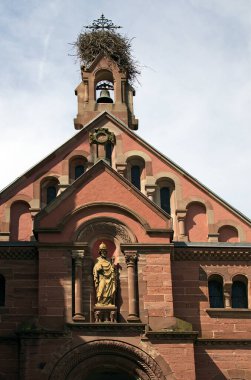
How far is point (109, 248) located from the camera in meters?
35.5

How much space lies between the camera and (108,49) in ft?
141

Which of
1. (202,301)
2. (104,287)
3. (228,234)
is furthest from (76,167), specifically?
(202,301)

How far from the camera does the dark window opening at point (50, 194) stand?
1505 inches

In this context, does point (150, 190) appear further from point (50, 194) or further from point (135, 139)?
point (50, 194)

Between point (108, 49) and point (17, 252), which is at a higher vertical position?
point (108, 49)

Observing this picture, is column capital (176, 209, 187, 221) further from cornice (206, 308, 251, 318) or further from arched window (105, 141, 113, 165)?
cornice (206, 308, 251, 318)

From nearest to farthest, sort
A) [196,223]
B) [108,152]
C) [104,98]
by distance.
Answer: [196,223] → [108,152] → [104,98]

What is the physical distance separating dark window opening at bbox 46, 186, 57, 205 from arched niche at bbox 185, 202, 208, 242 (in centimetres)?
478

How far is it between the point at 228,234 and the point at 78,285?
6.27 metres

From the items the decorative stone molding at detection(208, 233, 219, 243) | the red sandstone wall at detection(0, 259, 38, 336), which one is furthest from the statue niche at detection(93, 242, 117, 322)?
the decorative stone molding at detection(208, 233, 219, 243)

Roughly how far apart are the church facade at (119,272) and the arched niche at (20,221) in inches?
1.4

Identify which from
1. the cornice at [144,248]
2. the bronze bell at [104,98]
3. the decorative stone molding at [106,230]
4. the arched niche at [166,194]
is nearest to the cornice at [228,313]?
the cornice at [144,248]

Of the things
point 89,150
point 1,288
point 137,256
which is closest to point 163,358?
point 137,256

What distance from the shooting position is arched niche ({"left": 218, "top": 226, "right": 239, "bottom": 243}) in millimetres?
37484
